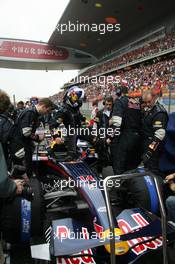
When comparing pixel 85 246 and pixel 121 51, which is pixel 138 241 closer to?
pixel 85 246

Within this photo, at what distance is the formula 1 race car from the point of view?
2.24m

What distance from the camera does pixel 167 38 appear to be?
19.8 meters

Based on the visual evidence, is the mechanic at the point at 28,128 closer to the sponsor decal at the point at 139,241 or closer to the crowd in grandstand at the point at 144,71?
the sponsor decal at the point at 139,241

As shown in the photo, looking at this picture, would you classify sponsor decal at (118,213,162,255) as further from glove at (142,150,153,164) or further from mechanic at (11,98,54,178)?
mechanic at (11,98,54,178)

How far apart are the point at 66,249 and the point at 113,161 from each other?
275 cm

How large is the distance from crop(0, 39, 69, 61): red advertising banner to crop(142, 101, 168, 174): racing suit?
35.6 m

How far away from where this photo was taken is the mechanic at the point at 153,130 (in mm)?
3824

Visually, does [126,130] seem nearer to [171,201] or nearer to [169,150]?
[169,150]

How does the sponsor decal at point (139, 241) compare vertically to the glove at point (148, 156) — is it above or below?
below

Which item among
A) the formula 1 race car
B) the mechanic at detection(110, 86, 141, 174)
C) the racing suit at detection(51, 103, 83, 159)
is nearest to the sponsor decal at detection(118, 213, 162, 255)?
the formula 1 race car

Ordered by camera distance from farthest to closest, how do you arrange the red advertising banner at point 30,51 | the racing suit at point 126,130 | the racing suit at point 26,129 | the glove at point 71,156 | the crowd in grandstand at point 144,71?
the red advertising banner at point 30,51
the crowd in grandstand at point 144,71
the racing suit at point 126,130
the glove at point 71,156
the racing suit at point 26,129

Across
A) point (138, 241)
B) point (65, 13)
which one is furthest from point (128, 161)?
point (65, 13)

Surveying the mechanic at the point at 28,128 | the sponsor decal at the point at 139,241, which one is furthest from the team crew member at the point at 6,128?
the sponsor decal at the point at 139,241

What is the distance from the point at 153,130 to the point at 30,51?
125 ft
